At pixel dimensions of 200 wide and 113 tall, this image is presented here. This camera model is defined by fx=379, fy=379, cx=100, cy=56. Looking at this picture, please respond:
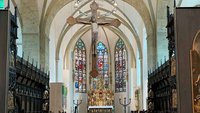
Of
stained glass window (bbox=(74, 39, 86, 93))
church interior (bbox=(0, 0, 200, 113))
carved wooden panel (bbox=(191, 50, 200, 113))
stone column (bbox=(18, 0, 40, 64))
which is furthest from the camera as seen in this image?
stained glass window (bbox=(74, 39, 86, 93))

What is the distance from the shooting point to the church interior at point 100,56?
948cm

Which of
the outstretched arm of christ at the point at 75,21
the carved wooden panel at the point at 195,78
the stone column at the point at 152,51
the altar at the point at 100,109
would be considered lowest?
the altar at the point at 100,109

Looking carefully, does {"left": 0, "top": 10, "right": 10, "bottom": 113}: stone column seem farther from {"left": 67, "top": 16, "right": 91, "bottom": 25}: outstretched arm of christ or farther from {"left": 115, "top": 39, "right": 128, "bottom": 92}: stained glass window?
{"left": 115, "top": 39, "right": 128, "bottom": 92}: stained glass window

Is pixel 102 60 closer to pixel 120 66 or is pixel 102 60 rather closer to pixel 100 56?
pixel 100 56

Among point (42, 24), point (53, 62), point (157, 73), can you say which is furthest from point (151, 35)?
point (53, 62)

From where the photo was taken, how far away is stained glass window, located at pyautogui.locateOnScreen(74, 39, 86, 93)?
3170 cm

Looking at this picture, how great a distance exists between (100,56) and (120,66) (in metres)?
2.39

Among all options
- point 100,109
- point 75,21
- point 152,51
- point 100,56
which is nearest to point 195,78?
point 75,21

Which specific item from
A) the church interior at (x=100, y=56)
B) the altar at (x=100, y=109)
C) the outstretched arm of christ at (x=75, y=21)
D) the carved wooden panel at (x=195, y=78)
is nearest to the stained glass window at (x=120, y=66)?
the church interior at (x=100, y=56)

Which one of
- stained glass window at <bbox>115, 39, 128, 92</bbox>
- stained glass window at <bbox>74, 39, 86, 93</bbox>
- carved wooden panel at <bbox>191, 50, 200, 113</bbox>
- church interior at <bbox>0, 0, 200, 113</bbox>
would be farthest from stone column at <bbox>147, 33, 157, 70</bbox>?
stained glass window at <bbox>74, 39, 86, 93</bbox>

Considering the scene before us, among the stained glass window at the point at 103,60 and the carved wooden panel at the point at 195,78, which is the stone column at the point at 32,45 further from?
the stained glass window at the point at 103,60

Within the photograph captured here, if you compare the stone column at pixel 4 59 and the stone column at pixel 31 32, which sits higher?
the stone column at pixel 31 32

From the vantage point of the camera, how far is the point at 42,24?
1909 cm

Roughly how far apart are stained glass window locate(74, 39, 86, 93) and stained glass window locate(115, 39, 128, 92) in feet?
9.21
